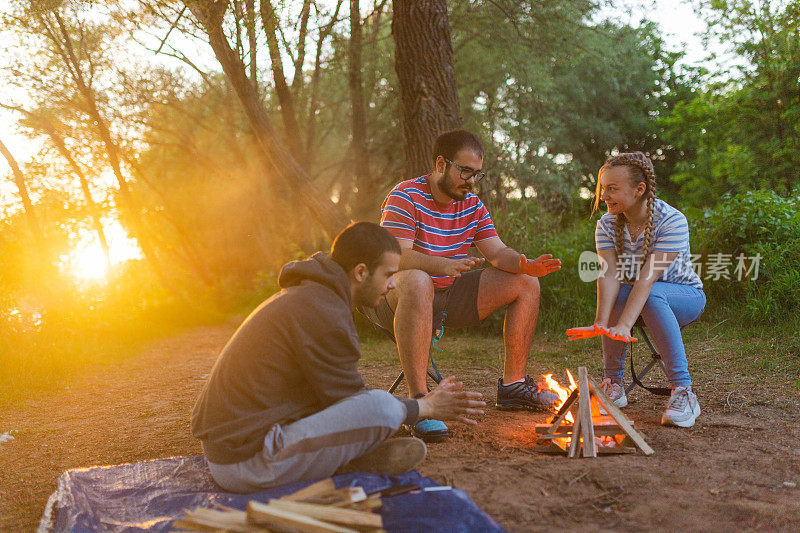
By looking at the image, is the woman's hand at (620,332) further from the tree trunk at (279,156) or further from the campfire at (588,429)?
the tree trunk at (279,156)

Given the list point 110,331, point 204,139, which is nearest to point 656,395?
point 110,331

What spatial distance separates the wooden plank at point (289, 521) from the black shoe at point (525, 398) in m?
2.10

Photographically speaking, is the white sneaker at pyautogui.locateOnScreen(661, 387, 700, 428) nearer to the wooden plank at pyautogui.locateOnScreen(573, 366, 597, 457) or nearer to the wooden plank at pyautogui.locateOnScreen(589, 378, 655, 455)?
the wooden plank at pyautogui.locateOnScreen(589, 378, 655, 455)

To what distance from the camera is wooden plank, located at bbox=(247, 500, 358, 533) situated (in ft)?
6.35

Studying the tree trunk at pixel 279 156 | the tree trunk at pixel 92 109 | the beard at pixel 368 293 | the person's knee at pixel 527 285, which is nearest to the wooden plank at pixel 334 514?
the beard at pixel 368 293

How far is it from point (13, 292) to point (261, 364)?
5.65 meters

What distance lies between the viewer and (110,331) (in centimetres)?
842

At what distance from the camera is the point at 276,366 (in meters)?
2.45

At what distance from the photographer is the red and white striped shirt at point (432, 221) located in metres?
3.73

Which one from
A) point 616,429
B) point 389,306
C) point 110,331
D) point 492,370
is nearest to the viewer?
point 616,429

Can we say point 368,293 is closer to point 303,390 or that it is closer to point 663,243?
point 303,390

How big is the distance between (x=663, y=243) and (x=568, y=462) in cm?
144

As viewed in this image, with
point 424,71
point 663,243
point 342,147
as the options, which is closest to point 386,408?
point 663,243

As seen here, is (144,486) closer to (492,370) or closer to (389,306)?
(389,306)
